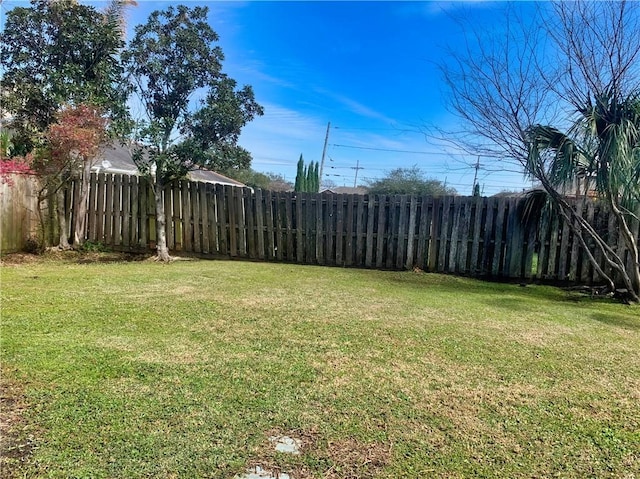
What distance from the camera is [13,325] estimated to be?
3.41 meters

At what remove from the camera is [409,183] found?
31172 mm

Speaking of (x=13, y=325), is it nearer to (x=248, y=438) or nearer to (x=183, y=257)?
(x=248, y=438)

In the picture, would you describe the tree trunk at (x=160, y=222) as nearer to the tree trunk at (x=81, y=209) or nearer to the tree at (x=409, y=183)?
the tree trunk at (x=81, y=209)

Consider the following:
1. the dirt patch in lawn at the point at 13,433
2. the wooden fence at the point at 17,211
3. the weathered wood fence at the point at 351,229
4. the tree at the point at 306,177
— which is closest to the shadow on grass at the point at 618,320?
the weathered wood fence at the point at 351,229

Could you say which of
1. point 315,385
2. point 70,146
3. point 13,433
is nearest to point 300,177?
point 70,146

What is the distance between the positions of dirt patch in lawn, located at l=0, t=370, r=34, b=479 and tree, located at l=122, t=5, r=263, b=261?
18.6 ft

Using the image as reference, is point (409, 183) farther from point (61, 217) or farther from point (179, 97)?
point (61, 217)

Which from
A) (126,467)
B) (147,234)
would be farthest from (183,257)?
Result: (126,467)

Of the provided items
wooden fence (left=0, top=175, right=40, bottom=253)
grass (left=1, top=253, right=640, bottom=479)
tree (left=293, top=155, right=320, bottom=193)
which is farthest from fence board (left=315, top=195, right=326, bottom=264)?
tree (left=293, top=155, right=320, bottom=193)

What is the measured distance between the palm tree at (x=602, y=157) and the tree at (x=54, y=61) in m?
7.34

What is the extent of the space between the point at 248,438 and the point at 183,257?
22.8ft

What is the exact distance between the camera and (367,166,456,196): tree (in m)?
30.0

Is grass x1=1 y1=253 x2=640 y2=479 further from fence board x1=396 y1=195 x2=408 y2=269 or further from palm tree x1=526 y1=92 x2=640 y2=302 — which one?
fence board x1=396 y1=195 x2=408 y2=269

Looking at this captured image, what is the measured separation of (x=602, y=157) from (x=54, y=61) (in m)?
9.29
